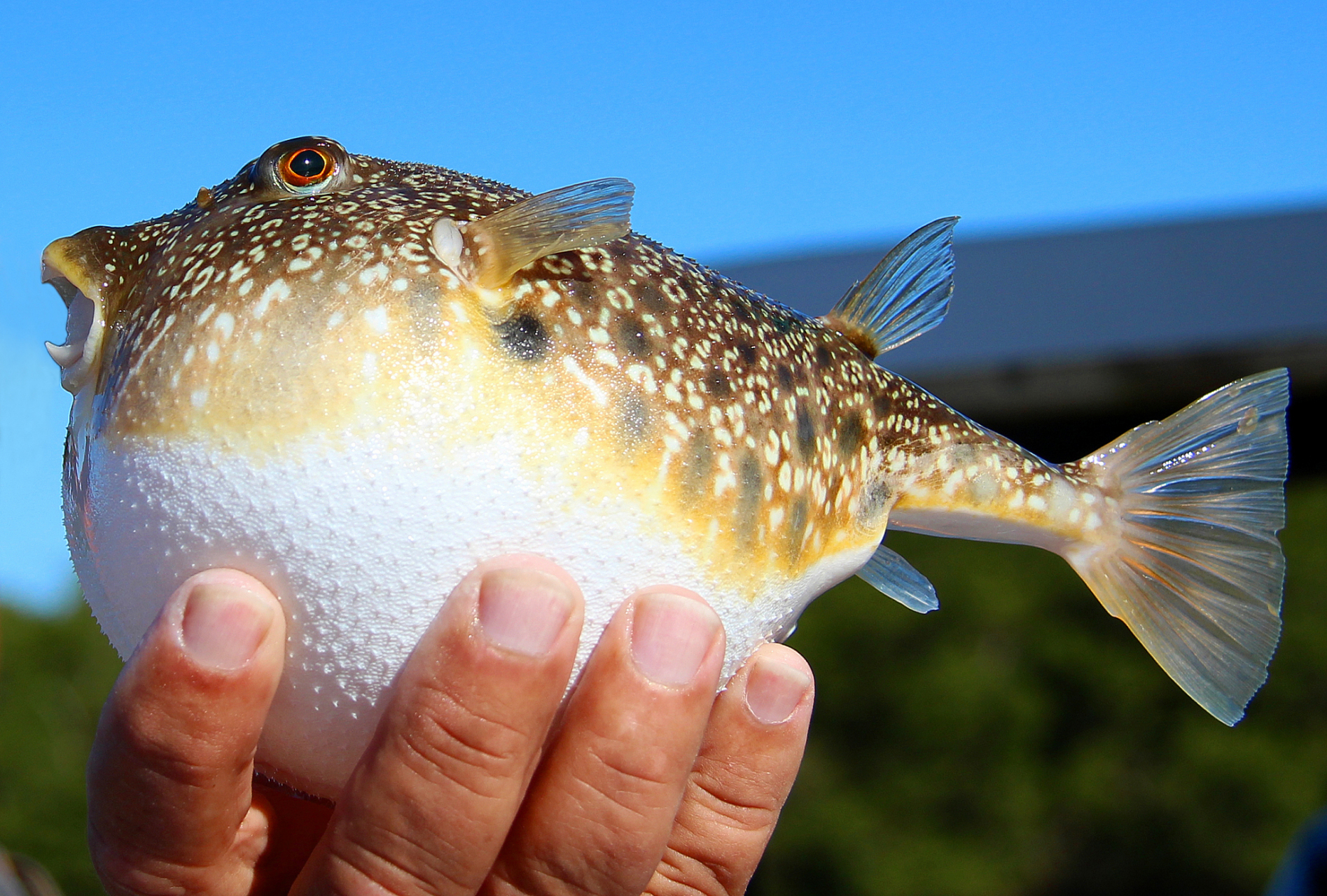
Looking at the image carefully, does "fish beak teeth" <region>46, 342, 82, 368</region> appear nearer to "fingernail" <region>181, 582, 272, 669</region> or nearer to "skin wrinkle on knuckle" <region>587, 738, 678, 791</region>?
"fingernail" <region>181, 582, 272, 669</region>

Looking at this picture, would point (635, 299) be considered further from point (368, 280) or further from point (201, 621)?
point (201, 621)

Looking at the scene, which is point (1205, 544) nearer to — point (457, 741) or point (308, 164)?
point (457, 741)

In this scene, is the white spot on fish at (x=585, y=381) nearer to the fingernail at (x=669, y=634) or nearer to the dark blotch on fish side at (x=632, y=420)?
the dark blotch on fish side at (x=632, y=420)

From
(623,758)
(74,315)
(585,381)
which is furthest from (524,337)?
(74,315)

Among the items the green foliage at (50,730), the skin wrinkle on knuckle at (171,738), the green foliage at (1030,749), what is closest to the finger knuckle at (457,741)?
the skin wrinkle on knuckle at (171,738)

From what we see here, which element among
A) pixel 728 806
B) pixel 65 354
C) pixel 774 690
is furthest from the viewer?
pixel 728 806

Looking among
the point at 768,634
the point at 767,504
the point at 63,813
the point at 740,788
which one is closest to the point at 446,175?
the point at 767,504
